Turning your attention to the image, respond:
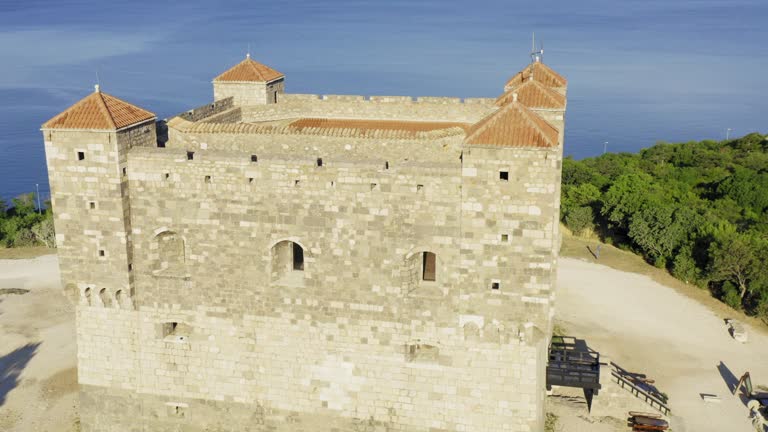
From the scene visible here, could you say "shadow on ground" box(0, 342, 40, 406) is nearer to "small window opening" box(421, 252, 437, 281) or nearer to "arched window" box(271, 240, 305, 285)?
"arched window" box(271, 240, 305, 285)

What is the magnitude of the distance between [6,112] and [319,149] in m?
70.9

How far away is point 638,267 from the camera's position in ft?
110

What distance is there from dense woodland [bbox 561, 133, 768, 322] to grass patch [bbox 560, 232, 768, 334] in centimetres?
31

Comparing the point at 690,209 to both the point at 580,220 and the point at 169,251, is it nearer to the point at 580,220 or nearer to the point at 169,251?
the point at 580,220

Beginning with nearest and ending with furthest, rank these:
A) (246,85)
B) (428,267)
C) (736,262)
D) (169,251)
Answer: (169,251) → (428,267) → (246,85) → (736,262)

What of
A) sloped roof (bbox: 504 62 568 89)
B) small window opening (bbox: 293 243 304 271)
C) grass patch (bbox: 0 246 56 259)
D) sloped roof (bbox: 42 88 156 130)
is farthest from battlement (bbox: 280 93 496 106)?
grass patch (bbox: 0 246 56 259)

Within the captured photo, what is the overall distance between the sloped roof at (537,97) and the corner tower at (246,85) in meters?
8.04

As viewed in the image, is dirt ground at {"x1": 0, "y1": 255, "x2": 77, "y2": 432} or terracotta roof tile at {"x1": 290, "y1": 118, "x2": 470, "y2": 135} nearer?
dirt ground at {"x1": 0, "y1": 255, "x2": 77, "y2": 432}

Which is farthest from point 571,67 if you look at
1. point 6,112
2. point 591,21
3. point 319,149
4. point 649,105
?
point 319,149

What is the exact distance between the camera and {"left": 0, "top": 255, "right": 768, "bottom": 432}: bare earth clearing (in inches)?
853

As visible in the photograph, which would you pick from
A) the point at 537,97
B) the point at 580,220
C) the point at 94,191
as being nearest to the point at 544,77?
the point at 537,97

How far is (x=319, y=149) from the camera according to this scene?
18.9m

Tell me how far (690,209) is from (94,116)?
27.7m

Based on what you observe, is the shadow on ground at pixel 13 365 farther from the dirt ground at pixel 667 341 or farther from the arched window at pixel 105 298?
the dirt ground at pixel 667 341
